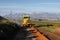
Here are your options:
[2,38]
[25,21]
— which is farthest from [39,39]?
[25,21]

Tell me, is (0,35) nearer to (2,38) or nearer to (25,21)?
(2,38)

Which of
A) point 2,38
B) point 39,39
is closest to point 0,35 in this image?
point 2,38

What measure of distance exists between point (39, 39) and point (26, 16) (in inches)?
1270

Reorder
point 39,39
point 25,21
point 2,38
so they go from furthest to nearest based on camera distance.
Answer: point 25,21
point 39,39
point 2,38

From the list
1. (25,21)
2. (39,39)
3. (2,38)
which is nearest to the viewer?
(2,38)

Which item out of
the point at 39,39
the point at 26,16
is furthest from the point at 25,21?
the point at 39,39

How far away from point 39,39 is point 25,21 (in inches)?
1237

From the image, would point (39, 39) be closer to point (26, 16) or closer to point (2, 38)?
point (2, 38)

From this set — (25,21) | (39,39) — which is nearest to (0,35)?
(39,39)

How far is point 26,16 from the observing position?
52531 mm

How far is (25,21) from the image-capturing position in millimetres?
51750

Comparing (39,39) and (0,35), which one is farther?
(39,39)

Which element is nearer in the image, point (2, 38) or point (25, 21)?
point (2, 38)

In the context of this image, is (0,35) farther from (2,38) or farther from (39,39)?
(39,39)
